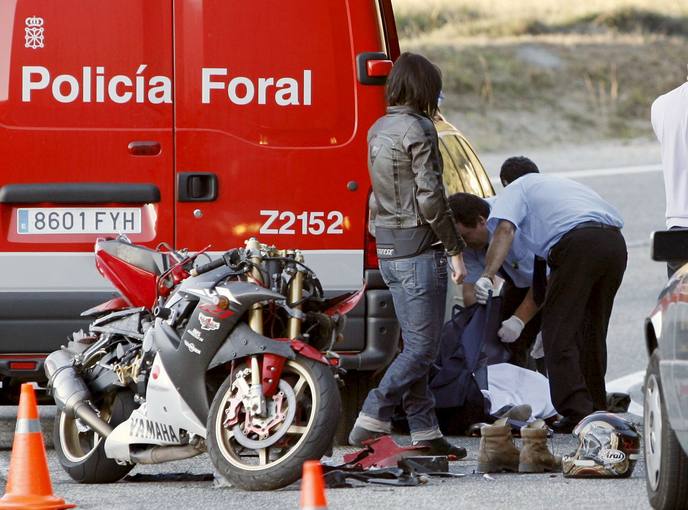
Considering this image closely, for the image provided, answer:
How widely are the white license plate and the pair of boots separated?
1804 mm

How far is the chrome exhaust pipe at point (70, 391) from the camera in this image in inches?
287

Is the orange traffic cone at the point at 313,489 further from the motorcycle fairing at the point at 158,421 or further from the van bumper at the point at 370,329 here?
the van bumper at the point at 370,329

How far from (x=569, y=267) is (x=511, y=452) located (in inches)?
74.5

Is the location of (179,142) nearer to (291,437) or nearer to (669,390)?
(291,437)

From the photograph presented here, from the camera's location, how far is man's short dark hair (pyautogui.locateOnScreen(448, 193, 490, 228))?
364 inches

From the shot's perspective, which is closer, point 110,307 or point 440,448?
point 110,307

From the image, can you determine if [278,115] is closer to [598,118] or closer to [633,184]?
[633,184]

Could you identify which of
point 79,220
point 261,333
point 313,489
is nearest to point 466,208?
point 79,220

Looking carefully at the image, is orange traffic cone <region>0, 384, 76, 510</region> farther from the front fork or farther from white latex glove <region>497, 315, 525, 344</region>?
white latex glove <region>497, 315, 525, 344</region>

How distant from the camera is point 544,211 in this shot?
364 inches

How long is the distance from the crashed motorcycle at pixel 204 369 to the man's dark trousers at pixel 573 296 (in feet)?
6.53

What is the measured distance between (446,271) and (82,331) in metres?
1.60

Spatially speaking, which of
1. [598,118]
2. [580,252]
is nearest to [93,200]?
[580,252]

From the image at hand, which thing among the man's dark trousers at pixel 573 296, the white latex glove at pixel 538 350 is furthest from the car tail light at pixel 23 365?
the white latex glove at pixel 538 350
